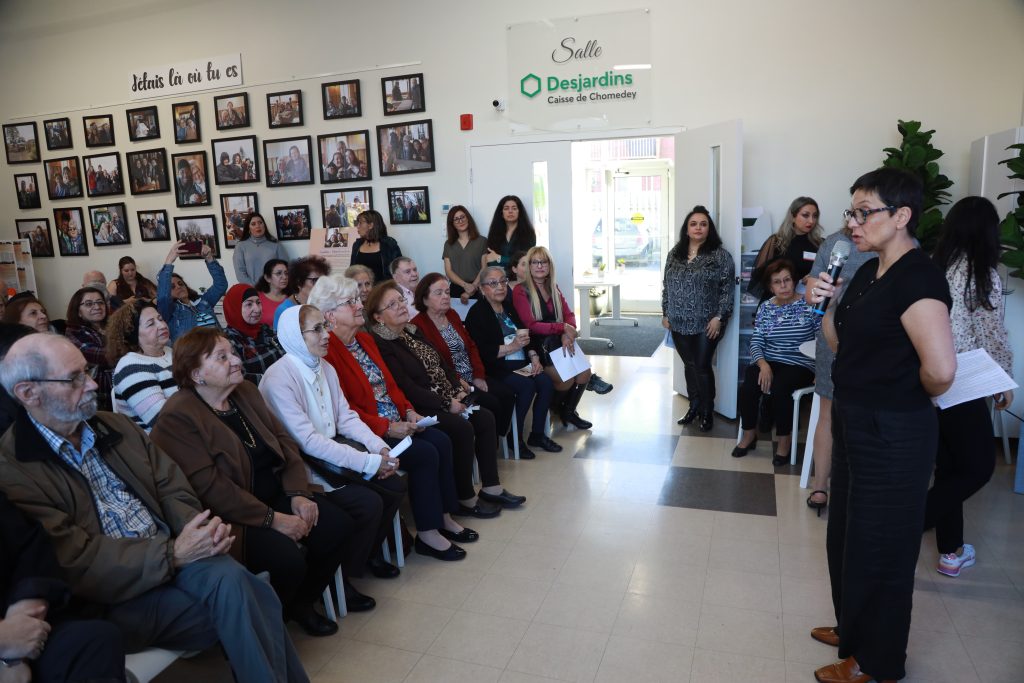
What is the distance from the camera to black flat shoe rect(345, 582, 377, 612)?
2766 mm

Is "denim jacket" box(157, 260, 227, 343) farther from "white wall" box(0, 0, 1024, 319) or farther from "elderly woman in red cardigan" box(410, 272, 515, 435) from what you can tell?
"white wall" box(0, 0, 1024, 319)

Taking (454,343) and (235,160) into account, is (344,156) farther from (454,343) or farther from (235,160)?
(454,343)

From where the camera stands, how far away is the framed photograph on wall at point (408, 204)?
22.1 ft

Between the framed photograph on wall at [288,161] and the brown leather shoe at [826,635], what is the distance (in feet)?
20.3

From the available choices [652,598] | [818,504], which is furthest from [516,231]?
[652,598]

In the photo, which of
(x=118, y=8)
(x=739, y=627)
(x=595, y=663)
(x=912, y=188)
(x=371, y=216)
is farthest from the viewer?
(x=118, y=8)

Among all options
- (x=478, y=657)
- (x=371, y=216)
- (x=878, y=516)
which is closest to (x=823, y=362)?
(x=878, y=516)

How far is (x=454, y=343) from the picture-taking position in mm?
4129

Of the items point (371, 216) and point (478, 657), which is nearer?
point (478, 657)

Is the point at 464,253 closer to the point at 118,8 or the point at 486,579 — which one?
the point at 486,579

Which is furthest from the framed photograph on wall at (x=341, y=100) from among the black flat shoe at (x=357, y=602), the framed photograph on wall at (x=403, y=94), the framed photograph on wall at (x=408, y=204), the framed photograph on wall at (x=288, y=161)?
the black flat shoe at (x=357, y=602)

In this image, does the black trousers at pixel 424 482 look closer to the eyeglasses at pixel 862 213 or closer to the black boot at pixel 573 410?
the black boot at pixel 573 410

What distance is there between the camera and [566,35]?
6.03 meters

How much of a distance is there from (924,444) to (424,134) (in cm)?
555
